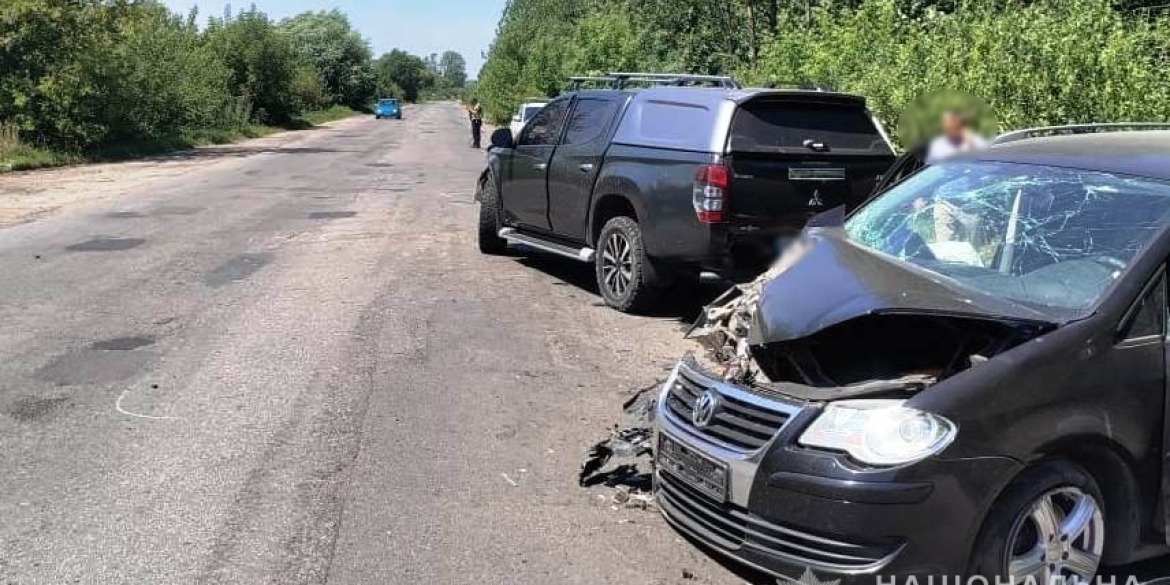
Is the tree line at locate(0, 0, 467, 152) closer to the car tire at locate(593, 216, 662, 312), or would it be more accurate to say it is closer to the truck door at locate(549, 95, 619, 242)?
the truck door at locate(549, 95, 619, 242)

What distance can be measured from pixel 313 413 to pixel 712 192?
340 cm

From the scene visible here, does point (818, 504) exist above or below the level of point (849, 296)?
below

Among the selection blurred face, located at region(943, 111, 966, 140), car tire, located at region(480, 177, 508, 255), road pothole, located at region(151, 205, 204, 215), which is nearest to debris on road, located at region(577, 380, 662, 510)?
blurred face, located at region(943, 111, 966, 140)

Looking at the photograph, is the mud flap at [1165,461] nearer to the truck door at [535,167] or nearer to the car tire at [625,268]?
the car tire at [625,268]

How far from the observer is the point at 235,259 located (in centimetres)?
1112

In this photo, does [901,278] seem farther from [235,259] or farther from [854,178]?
[235,259]

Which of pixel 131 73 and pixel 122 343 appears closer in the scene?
pixel 122 343

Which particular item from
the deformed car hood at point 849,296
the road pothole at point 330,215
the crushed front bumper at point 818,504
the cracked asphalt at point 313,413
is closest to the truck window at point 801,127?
the cracked asphalt at point 313,413

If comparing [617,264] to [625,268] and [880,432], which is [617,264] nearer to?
[625,268]

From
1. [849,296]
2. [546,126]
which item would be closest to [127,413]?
[849,296]

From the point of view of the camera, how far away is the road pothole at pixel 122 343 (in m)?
7.25

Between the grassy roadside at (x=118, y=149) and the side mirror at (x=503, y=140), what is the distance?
59.1ft

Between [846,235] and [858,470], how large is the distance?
6.63ft

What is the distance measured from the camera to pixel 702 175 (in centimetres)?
766
